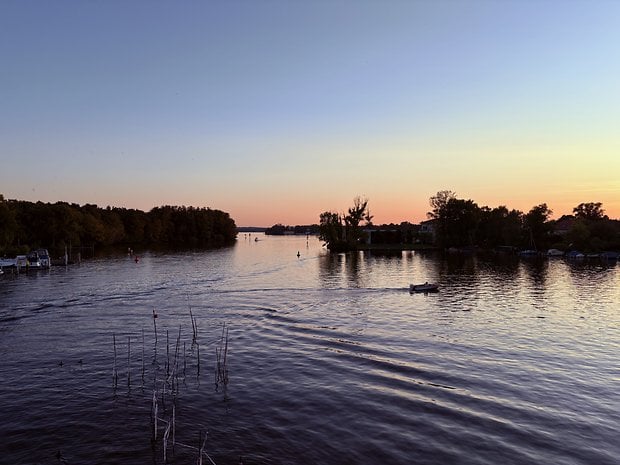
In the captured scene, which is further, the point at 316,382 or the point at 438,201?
the point at 438,201

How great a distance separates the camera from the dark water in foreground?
56.2ft

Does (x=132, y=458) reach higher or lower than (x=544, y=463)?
higher

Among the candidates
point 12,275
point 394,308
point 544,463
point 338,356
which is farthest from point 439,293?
point 12,275

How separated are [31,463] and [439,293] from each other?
179 ft

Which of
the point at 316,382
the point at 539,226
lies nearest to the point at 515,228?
the point at 539,226

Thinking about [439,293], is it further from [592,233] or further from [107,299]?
[592,233]

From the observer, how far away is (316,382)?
24.8 meters

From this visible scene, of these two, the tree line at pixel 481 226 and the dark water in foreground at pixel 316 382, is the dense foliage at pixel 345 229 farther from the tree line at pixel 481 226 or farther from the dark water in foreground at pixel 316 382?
the dark water in foreground at pixel 316 382

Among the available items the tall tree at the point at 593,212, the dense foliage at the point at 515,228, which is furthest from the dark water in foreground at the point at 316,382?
the tall tree at the point at 593,212

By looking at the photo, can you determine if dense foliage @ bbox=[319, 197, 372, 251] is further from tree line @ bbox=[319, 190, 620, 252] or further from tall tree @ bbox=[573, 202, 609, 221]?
tall tree @ bbox=[573, 202, 609, 221]

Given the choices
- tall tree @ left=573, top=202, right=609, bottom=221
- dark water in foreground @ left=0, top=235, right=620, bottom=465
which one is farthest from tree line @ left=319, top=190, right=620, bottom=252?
dark water in foreground @ left=0, top=235, right=620, bottom=465

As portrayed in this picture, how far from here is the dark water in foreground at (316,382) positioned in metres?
17.1

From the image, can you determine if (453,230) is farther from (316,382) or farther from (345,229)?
(316,382)

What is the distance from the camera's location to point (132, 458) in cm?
1578
